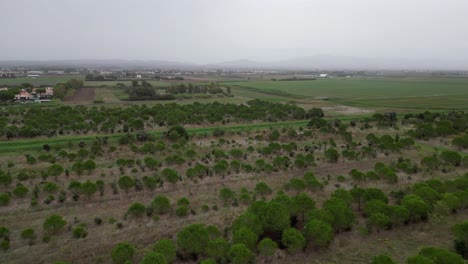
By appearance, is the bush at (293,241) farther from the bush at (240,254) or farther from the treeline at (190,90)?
the treeline at (190,90)

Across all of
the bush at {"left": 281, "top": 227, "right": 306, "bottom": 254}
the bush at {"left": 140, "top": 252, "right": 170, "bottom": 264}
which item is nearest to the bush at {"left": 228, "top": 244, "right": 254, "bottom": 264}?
the bush at {"left": 281, "top": 227, "right": 306, "bottom": 254}

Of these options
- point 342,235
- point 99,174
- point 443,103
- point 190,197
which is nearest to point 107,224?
point 190,197

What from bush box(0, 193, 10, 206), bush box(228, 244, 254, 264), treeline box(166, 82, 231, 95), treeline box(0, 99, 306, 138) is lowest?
bush box(0, 193, 10, 206)

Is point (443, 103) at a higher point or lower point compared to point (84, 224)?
higher

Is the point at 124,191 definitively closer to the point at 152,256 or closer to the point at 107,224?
the point at 107,224

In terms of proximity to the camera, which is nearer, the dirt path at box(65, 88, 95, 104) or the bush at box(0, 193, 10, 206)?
the bush at box(0, 193, 10, 206)

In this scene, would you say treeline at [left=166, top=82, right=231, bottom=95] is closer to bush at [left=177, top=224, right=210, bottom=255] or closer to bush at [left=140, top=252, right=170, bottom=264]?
bush at [left=177, top=224, right=210, bottom=255]

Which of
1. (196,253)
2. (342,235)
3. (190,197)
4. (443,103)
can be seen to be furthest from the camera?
(443,103)

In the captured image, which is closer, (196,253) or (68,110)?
(196,253)

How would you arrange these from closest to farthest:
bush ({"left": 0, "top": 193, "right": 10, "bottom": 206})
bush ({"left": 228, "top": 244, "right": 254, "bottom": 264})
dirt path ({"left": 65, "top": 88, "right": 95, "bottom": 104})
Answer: bush ({"left": 228, "top": 244, "right": 254, "bottom": 264}), bush ({"left": 0, "top": 193, "right": 10, "bottom": 206}), dirt path ({"left": 65, "top": 88, "right": 95, "bottom": 104})
